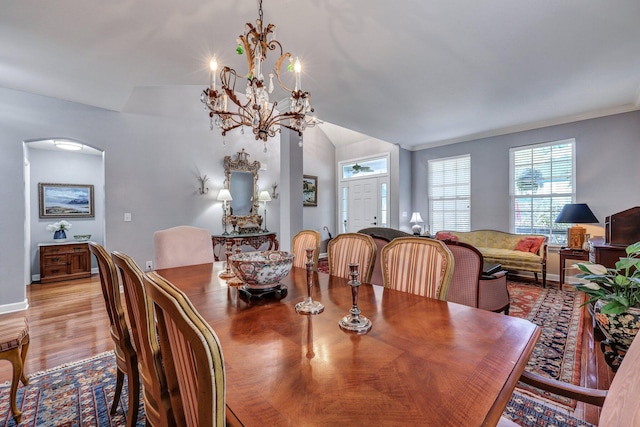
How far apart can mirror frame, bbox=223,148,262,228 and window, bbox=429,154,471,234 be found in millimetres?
3769

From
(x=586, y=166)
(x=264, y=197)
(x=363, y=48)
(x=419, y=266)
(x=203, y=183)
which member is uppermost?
(x=363, y=48)

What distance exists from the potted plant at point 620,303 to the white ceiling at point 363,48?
1.85m

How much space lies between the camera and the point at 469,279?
231 cm

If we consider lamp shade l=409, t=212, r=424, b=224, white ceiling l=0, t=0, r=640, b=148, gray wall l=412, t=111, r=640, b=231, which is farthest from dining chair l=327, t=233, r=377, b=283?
gray wall l=412, t=111, r=640, b=231

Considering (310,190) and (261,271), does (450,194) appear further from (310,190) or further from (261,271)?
(261,271)

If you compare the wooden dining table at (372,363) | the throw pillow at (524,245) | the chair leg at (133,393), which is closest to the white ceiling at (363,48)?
the wooden dining table at (372,363)

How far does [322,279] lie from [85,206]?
5899 millimetres

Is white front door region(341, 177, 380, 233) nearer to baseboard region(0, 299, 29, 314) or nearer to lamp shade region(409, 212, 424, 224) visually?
lamp shade region(409, 212, 424, 224)

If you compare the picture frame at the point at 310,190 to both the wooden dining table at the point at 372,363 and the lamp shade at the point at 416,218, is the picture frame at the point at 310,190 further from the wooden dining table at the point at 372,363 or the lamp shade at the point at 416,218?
the wooden dining table at the point at 372,363

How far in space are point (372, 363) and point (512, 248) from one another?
5110 mm

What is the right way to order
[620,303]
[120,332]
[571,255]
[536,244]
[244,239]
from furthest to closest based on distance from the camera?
1. [244,239]
2. [536,244]
3. [571,255]
4. [620,303]
5. [120,332]

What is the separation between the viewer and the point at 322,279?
187cm

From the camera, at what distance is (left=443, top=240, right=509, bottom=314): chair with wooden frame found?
2252 mm

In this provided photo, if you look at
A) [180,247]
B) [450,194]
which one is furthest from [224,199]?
[450,194]
